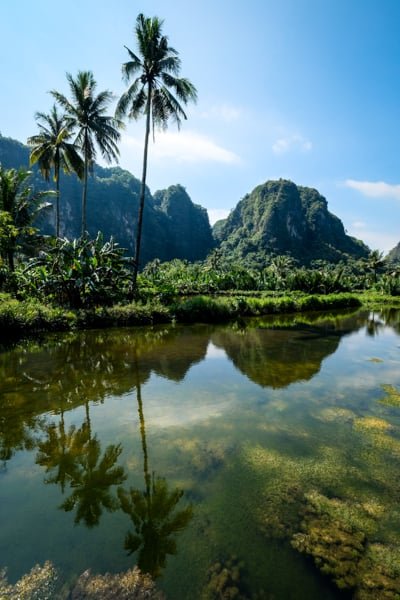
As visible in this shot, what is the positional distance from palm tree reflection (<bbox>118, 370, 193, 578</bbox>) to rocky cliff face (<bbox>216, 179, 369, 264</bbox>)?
363ft

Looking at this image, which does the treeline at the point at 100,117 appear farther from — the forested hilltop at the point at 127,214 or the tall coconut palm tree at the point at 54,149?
the forested hilltop at the point at 127,214

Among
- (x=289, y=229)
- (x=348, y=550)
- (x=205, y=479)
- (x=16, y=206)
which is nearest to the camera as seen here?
(x=348, y=550)

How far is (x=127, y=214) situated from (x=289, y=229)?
63.7m

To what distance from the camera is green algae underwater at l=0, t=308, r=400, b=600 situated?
3.27m

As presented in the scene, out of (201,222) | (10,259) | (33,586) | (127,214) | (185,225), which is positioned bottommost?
(33,586)

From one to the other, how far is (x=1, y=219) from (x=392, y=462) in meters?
15.2

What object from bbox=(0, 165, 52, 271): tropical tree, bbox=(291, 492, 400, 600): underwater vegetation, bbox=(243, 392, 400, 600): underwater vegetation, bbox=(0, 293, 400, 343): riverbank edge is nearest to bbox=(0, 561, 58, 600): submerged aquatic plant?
bbox=(243, 392, 400, 600): underwater vegetation

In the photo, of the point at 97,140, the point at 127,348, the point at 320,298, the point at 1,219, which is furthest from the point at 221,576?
the point at 320,298

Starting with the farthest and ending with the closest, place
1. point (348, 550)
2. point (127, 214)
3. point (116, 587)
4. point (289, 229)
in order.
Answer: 1. point (289, 229)
2. point (127, 214)
3. point (348, 550)
4. point (116, 587)

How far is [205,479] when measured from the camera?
15.2ft

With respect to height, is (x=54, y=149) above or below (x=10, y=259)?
above

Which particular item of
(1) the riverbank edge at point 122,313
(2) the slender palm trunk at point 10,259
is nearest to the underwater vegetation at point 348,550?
(1) the riverbank edge at point 122,313

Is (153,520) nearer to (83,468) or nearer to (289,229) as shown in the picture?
(83,468)

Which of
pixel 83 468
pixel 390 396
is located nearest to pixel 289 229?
pixel 390 396
